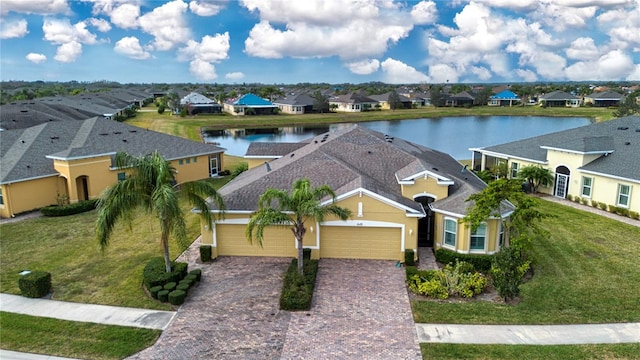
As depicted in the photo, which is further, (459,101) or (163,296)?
(459,101)

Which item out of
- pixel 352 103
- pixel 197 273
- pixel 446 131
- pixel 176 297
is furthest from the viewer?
pixel 352 103

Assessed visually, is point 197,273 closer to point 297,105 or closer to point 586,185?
point 586,185

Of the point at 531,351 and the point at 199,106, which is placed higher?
the point at 199,106

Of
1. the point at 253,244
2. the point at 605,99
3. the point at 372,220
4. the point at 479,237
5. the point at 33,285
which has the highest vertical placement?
the point at 605,99

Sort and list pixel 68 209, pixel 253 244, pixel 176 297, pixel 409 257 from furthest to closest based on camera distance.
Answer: pixel 68 209, pixel 253 244, pixel 409 257, pixel 176 297

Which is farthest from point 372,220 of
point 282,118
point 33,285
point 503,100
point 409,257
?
point 503,100

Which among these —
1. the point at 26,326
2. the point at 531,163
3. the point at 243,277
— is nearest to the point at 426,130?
the point at 531,163

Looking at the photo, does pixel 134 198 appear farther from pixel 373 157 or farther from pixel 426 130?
pixel 426 130
